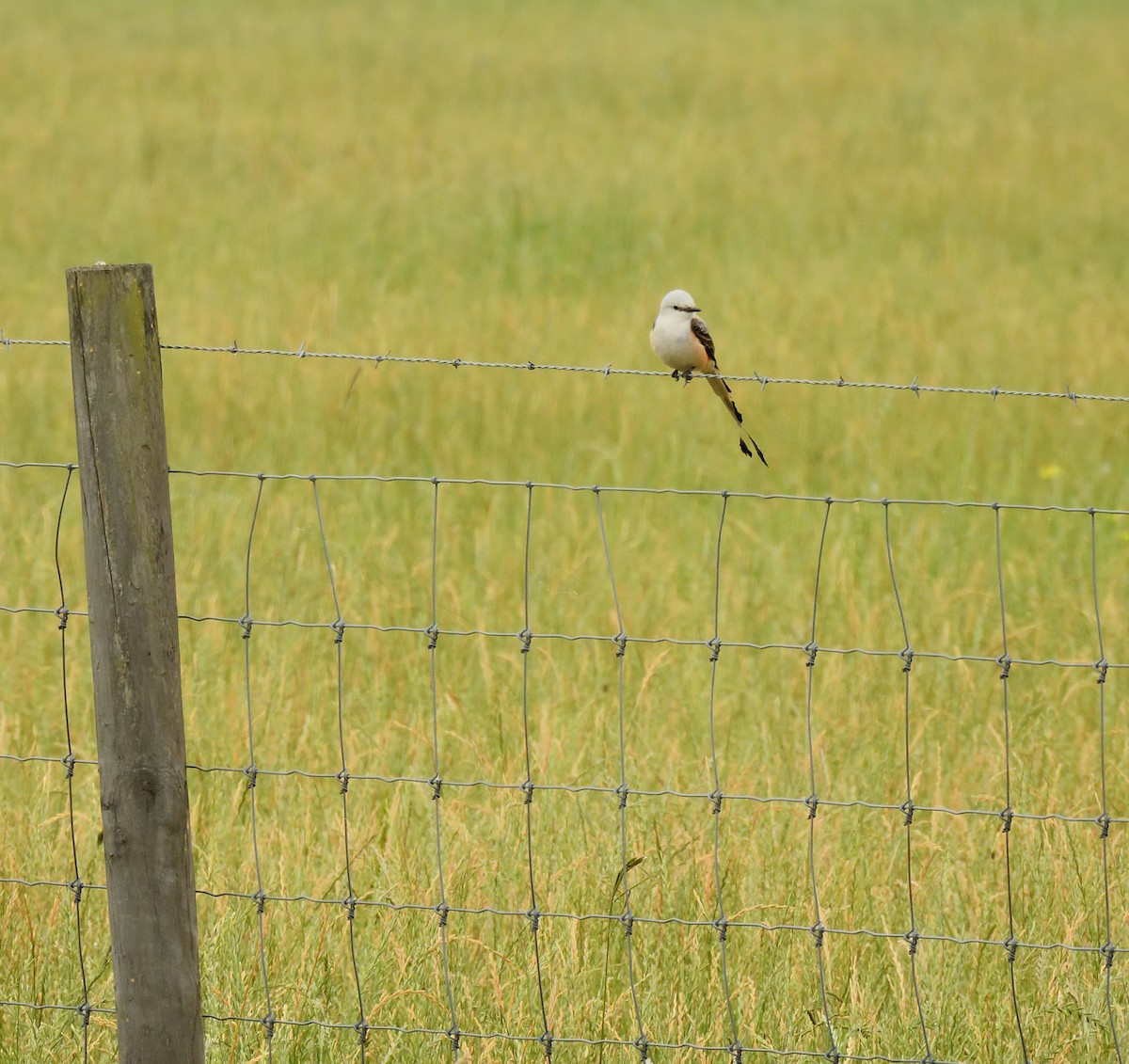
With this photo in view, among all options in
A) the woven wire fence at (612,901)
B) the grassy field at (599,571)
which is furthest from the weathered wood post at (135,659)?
the grassy field at (599,571)

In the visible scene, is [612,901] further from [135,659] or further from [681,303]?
[681,303]

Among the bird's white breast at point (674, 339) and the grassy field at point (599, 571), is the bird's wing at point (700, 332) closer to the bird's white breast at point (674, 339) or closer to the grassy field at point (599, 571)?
the bird's white breast at point (674, 339)

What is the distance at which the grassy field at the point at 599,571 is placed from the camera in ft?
11.8

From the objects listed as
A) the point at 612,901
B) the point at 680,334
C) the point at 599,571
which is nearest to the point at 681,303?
the point at 680,334

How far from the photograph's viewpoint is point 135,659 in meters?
2.92

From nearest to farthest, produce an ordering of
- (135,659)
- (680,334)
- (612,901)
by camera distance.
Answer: (135,659), (612,901), (680,334)

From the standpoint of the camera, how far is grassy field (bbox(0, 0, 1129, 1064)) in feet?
11.8

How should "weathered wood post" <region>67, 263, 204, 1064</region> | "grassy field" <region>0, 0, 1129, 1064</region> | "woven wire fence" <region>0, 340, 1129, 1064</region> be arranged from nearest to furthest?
"weathered wood post" <region>67, 263, 204, 1064</region>, "woven wire fence" <region>0, 340, 1129, 1064</region>, "grassy field" <region>0, 0, 1129, 1064</region>

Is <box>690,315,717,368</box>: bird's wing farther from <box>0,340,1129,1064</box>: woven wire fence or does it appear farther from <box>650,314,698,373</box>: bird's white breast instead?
<box>0,340,1129,1064</box>: woven wire fence

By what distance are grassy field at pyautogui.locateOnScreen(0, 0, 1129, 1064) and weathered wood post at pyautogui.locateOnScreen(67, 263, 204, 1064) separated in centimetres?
45

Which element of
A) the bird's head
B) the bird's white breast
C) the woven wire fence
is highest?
the bird's head

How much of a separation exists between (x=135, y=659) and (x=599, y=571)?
3248 mm

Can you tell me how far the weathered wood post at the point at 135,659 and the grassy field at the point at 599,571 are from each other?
0.45m

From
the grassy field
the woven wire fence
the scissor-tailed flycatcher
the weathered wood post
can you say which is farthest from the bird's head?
the weathered wood post
